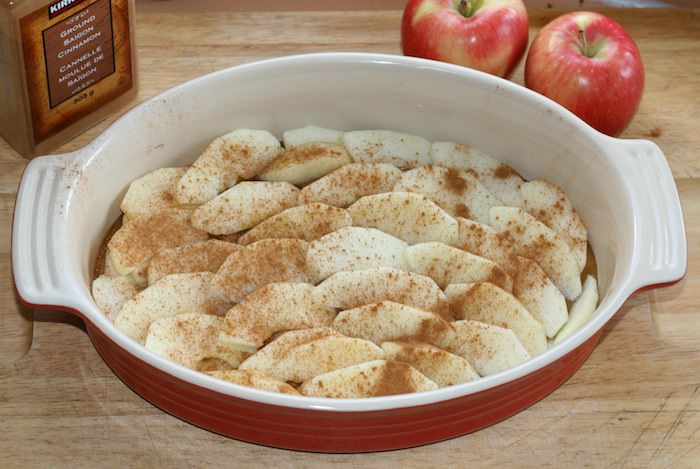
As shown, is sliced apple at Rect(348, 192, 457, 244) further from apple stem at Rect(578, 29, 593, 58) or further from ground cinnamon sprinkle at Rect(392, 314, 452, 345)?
apple stem at Rect(578, 29, 593, 58)

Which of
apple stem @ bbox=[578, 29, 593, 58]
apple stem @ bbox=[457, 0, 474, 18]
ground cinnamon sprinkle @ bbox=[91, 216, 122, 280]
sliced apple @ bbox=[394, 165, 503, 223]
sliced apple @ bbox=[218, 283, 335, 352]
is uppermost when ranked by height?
apple stem @ bbox=[457, 0, 474, 18]

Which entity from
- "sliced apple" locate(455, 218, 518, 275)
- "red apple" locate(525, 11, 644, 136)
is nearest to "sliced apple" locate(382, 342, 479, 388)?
"sliced apple" locate(455, 218, 518, 275)

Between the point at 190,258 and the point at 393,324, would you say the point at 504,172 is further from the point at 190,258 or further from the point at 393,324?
the point at 190,258

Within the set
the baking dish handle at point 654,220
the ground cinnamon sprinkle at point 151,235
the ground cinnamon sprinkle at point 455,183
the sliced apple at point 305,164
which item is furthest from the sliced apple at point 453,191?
the ground cinnamon sprinkle at point 151,235

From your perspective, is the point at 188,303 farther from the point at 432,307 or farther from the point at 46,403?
the point at 432,307

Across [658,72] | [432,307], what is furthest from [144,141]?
[658,72]

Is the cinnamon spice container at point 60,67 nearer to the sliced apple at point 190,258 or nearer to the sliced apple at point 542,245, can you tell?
the sliced apple at point 190,258
